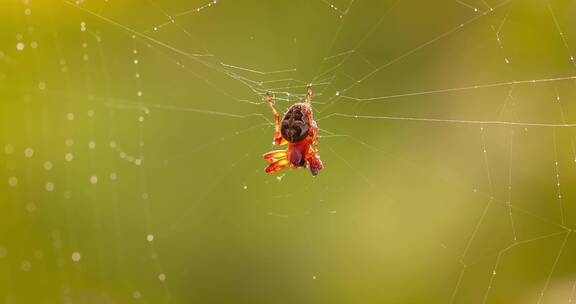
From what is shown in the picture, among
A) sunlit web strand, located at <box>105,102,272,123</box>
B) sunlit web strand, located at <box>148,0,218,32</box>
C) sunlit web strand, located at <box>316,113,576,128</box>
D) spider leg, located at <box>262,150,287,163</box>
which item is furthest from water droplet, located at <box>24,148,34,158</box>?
sunlit web strand, located at <box>316,113,576,128</box>

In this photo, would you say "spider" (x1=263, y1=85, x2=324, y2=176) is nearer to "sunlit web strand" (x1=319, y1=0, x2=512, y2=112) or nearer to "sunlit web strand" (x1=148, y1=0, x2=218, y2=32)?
"sunlit web strand" (x1=319, y1=0, x2=512, y2=112)

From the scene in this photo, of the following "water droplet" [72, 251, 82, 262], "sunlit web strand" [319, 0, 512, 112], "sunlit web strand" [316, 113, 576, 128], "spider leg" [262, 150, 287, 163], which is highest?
"sunlit web strand" [319, 0, 512, 112]

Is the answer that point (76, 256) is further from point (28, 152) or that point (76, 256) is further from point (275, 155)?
point (275, 155)

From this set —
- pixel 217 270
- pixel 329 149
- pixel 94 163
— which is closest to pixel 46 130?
pixel 94 163

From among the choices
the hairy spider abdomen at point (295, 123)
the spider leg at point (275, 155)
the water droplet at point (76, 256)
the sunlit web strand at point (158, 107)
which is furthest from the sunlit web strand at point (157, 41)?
the water droplet at point (76, 256)

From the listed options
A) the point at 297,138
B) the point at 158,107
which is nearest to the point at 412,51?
the point at 297,138

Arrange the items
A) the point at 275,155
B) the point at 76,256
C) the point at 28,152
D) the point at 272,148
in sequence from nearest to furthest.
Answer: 1. the point at 275,155
2. the point at 272,148
3. the point at 28,152
4. the point at 76,256

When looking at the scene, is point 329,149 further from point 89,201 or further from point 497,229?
point 89,201
